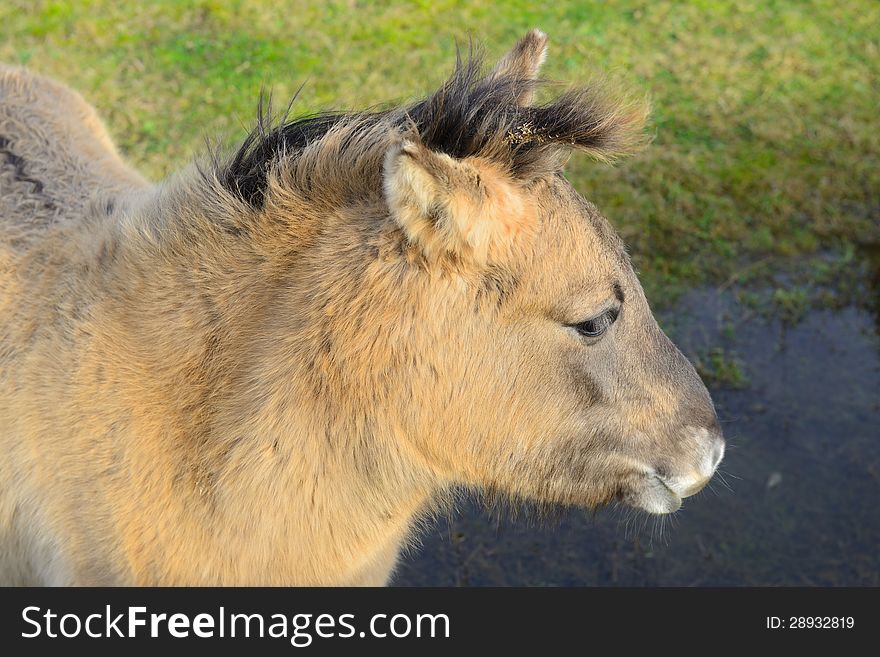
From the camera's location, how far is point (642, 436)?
2.91m

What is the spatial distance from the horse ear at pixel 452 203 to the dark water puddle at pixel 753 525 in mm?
2218

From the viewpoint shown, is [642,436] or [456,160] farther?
[642,436]

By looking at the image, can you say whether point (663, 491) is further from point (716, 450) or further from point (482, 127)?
point (482, 127)

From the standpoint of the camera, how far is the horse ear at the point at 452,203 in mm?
2227

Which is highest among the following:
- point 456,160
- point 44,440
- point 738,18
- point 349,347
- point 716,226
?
point 456,160

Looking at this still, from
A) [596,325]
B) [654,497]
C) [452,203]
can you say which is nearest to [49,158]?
[452,203]

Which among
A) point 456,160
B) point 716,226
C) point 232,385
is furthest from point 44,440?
point 716,226

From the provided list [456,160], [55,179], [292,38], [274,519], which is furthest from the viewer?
[292,38]

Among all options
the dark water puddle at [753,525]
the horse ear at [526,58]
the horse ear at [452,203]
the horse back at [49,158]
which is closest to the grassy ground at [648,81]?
the dark water puddle at [753,525]

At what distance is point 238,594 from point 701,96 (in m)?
6.73

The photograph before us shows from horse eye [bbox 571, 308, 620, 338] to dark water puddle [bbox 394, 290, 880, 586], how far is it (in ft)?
6.06

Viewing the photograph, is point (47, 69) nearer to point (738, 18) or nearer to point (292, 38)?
point (292, 38)

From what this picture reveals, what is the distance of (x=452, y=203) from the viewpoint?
232 centimetres

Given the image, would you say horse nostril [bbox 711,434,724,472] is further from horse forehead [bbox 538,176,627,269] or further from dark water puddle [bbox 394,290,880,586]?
dark water puddle [bbox 394,290,880,586]
